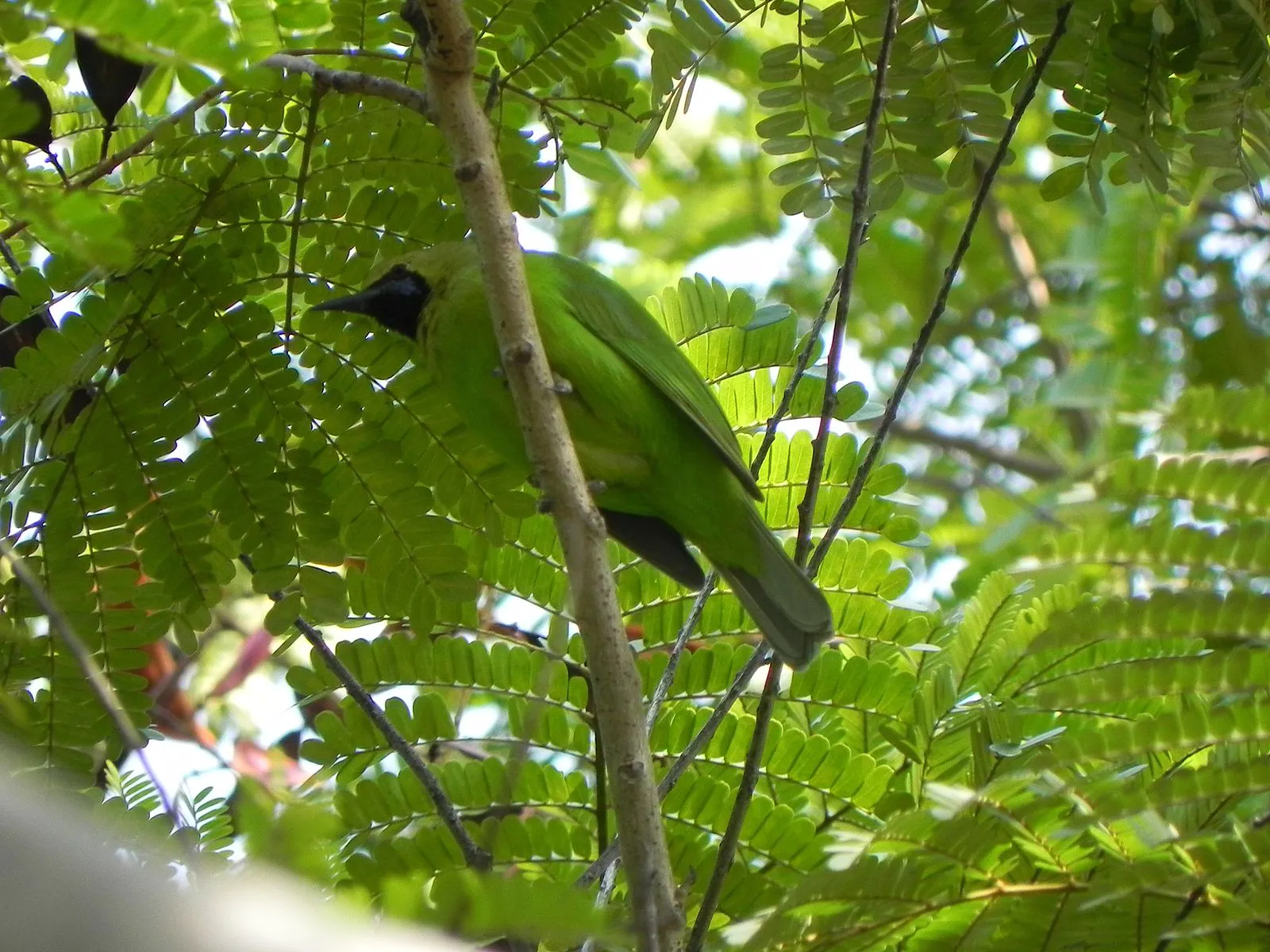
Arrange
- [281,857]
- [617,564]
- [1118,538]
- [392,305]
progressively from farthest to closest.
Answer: [617,564], [392,305], [1118,538], [281,857]

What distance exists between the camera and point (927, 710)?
2627mm

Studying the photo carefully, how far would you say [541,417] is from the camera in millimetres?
2252

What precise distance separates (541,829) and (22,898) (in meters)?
2.00

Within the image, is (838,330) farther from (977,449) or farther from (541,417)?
(977,449)

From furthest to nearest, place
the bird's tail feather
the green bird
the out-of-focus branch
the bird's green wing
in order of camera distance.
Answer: the bird's green wing < the green bird < the bird's tail feather < the out-of-focus branch

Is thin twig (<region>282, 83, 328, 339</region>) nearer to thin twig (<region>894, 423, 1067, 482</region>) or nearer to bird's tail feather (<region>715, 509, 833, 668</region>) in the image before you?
bird's tail feather (<region>715, 509, 833, 668</region>)

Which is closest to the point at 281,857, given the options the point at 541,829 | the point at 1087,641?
the point at 1087,641

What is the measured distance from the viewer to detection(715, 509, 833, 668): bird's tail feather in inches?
112

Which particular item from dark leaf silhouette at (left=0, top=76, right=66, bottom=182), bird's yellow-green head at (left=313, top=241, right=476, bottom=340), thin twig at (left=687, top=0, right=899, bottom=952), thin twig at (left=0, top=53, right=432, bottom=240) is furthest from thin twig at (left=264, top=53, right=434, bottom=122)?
thin twig at (left=687, top=0, right=899, bottom=952)

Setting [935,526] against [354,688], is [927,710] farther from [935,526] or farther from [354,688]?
[935,526]

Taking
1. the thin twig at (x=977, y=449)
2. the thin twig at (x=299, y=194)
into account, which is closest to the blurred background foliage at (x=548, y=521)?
the thin twig at (x=299, y=194)

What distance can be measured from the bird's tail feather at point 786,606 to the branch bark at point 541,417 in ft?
2.04

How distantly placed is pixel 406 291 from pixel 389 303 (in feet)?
0.28

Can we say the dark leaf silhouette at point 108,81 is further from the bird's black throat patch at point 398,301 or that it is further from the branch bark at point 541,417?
the branch bark at point 541,417
